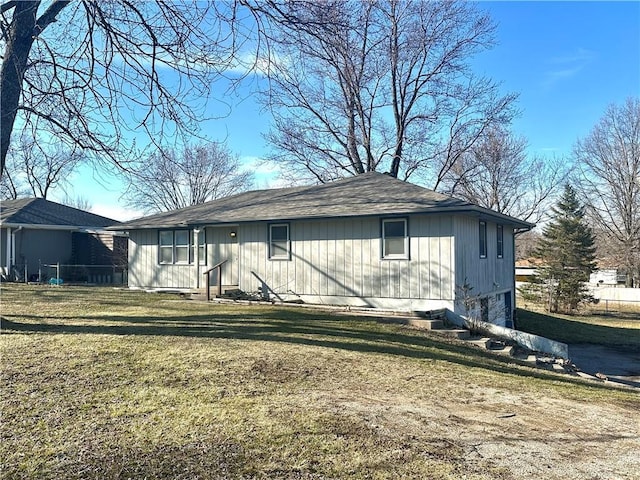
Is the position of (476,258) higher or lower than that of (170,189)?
lower

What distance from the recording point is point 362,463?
3.92m

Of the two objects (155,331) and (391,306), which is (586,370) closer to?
(391,306)

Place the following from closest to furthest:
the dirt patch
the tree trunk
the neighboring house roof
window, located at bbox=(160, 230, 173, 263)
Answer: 1. the dirt patch
2. the tree trunk
3. the neighboring house roof
4. window, located at bbox=(160, 230, 173, 263)

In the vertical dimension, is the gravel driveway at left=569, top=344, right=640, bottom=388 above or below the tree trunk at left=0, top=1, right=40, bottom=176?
below

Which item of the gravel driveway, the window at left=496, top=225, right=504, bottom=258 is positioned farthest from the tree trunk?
the window at left=496, top=225, right=504, bottom=258

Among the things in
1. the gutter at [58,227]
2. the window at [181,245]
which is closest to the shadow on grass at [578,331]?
the window at [181,245]

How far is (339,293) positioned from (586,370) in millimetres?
6530

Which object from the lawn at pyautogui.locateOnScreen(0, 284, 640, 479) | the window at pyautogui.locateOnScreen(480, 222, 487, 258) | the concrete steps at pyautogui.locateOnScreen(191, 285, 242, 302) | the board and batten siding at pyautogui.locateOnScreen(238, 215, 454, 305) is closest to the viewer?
the lawn at pyautogui.locateOnScreen(0, 284, 640, 479)

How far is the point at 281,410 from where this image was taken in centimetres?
507

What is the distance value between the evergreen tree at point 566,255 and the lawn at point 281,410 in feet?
70.3

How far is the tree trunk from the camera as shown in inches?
307

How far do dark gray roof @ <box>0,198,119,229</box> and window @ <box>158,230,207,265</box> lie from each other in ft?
28.2

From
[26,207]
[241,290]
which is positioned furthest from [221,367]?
[26,207]

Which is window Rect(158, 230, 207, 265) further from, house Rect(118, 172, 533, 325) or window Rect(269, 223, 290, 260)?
window Rect(269, 223, 290, 260)
